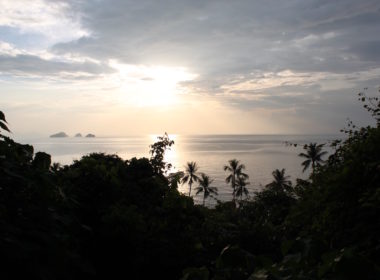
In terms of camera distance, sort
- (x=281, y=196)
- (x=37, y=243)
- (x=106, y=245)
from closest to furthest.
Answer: (x=37, y=243) < (x=106, y=245) < (x=281, y=196)

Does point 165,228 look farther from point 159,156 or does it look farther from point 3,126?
point 3,126

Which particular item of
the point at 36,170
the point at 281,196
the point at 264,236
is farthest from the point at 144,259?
the point at 281,196

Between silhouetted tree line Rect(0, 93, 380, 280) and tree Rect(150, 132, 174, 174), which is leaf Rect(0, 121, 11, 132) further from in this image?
tree Rect(150, 132, 174, 174)

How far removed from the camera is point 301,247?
5.17ft

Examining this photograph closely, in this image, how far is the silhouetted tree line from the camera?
1.36 metres

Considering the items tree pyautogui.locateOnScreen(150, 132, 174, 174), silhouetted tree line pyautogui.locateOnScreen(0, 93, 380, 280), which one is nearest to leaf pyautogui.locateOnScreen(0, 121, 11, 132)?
silhouetted tree line pyautogui.locateOnScreen(0, 93, 380, 280)

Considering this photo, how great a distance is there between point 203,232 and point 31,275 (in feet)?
42.3

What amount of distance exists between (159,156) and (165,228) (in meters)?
9.94

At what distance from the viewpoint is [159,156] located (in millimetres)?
22109

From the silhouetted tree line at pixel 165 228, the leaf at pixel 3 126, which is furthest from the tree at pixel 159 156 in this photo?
the leaf at pixel 3 126

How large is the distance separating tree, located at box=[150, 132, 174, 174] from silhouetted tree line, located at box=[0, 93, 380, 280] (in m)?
1.40

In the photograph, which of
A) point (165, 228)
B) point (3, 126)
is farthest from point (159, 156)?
point (3, 126)

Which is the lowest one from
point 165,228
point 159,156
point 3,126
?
point 165,228

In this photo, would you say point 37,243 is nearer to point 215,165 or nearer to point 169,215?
point 169,215
